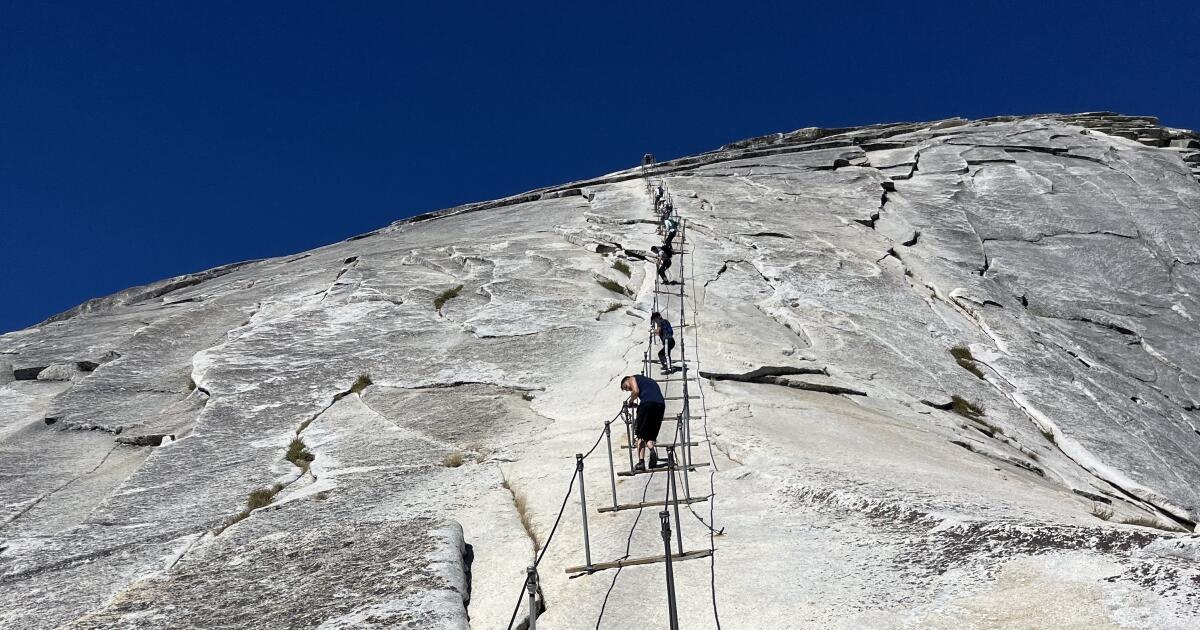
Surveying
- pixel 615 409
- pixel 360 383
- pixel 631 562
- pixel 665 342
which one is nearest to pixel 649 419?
pixel 615 409

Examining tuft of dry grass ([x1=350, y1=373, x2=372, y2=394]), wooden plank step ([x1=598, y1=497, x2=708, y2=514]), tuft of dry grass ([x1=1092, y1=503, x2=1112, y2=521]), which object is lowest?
tuft of dry grass ([x1=1092, y1=503, x2=1112, y2=521])

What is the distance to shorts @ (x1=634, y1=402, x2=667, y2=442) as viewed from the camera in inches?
468

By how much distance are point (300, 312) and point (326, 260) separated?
24.5 feet

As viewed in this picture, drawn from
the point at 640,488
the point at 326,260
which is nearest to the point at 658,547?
the point at 640,488

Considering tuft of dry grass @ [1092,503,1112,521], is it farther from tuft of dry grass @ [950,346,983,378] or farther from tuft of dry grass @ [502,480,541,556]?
tuft of dry grass @ [950,346,983,378]

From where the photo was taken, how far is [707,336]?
62.5 ft

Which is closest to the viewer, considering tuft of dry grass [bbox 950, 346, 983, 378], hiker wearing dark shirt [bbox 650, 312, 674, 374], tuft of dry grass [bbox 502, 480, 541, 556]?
tuft of dry grass [bbox 502, 480, 541, 556]

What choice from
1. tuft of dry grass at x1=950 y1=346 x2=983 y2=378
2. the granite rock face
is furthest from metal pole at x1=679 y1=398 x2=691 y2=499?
tuft of dry grass at x1=950 y1=346 x2=983 y2=378

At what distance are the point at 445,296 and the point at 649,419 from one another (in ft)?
37.0

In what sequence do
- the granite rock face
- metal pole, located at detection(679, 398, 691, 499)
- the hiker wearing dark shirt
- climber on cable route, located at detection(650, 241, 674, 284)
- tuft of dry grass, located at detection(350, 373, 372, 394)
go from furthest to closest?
climber on cable route, located at detection(650, 241, 674, 284) → tuft of dry grass, located at detection(350, 373, 372, 394) → the hiker wearing dark shirt → metal pole, located at detection(679, 398, 691, 499) → the granite rock face

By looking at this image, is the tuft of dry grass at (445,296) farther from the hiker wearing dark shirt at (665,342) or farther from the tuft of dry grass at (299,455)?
the tuft of dry grass at (299,455)

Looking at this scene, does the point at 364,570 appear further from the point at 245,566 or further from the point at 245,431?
the point at 245,431

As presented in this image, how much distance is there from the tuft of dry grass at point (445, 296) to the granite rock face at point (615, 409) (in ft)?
0.44

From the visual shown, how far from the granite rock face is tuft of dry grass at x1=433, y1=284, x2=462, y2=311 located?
0.44ft
